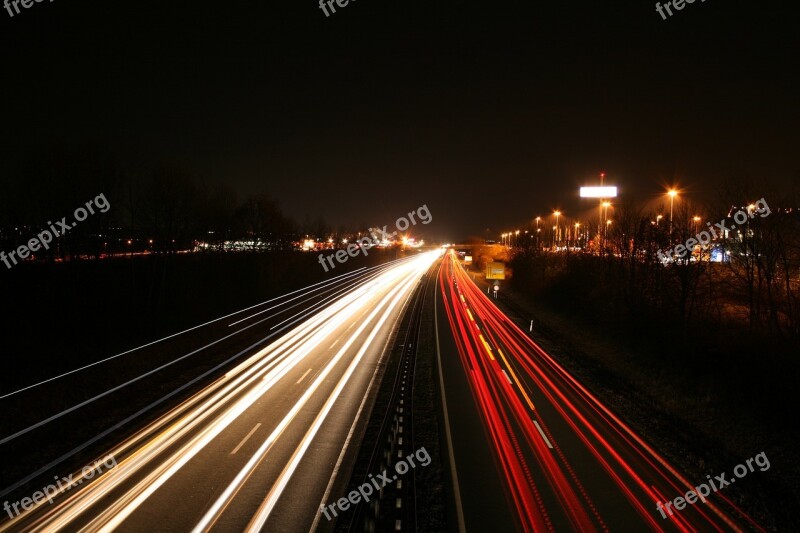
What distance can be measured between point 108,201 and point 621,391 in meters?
31.0

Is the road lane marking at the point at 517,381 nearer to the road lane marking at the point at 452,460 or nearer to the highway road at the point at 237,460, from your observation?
the road lane marking at the point at 452,460

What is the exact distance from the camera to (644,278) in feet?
85.4

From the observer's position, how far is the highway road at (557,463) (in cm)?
819

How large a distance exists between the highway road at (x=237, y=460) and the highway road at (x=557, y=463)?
3156 mm

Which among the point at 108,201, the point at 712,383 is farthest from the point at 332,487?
the point at 108,201

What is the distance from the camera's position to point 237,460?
9.96 metres

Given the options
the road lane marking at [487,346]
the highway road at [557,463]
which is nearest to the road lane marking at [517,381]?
the highway road at [557,463]

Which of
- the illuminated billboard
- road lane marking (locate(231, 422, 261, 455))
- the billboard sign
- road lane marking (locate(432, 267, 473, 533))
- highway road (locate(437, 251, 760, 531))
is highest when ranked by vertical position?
the illuminated billboard

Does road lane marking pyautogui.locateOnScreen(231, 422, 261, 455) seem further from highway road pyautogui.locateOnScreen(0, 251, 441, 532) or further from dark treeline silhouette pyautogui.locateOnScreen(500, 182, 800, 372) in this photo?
dark treeline silhouette pyautogui.locateOnScreen(500, 182, 800, 372)

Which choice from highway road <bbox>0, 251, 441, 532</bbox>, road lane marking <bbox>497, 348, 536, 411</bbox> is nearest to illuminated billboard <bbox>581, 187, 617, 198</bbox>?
road lane marking <bbox>497, 348, 536, 411</bbox>

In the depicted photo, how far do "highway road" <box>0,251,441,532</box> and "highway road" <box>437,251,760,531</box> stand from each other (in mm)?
3156

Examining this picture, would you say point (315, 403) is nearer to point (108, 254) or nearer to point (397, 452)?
point (397, 452)

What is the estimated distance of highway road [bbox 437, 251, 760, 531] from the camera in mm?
8188

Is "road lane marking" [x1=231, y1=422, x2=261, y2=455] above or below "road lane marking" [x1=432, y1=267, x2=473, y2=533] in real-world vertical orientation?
above
